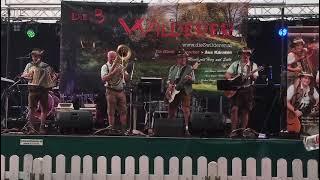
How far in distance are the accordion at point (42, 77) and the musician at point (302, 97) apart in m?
3.91

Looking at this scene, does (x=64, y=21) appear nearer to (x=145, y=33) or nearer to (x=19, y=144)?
(x=145, y=33)

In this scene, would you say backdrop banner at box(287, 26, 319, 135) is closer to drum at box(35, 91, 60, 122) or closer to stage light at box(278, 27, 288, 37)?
stage light at box(278, 27, 288, 37)

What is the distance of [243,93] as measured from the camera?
8383 mm

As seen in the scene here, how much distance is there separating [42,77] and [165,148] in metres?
2.85

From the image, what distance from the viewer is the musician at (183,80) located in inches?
328

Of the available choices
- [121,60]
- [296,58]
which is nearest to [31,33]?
[121,60]

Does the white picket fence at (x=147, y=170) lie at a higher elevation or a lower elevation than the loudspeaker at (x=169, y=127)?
lower

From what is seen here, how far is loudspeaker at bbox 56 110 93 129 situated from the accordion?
2.60ft

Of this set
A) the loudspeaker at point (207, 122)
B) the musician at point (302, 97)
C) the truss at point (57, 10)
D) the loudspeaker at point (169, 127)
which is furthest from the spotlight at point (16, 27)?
the musician at point (302, 97)

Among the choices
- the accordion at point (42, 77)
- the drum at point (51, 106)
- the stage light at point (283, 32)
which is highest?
the stage light at point (283, 32)

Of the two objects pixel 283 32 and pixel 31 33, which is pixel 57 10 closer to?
pixel 31 33

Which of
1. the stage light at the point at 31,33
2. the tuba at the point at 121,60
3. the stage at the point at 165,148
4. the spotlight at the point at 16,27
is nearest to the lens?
the stage at the point at 165,148

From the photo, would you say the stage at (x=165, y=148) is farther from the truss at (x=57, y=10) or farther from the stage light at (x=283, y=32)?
the truss at (x=57, y=10)

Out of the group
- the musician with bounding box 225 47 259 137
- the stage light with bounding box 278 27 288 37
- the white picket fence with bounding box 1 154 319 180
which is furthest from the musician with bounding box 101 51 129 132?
the stage light with bounding box 278 27 288 37
